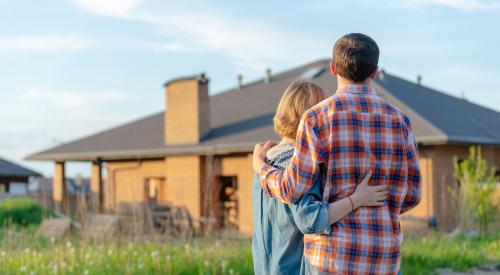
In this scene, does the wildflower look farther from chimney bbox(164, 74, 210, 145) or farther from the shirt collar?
chimney bbox(164, 74, 210, 145)

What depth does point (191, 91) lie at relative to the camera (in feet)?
72.1

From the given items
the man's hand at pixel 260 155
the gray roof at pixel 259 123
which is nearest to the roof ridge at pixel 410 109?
the gray roof at pixel 259 123

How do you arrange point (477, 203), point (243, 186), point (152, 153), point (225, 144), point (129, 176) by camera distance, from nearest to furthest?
point (477, 203)
point (225, 144)
point (243, 186)
point (152, 153)
point (129, 176)

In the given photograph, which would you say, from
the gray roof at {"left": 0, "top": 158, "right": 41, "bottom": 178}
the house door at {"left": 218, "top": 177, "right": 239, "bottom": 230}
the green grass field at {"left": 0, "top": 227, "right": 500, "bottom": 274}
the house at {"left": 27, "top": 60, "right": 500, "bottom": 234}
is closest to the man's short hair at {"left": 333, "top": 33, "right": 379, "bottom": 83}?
the green grass field at {"left": 0, "top": 227, "right": 500, "bottom": 274}

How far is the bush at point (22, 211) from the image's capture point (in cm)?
2086

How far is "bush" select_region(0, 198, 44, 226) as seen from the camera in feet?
68.4

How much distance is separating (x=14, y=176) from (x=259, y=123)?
17.5 metres

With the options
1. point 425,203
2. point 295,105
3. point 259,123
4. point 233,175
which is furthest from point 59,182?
point 295,105

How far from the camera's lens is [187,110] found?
22.2 m

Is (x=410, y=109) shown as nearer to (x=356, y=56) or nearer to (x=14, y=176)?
(x=356, y=56)

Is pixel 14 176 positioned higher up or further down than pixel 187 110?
further down

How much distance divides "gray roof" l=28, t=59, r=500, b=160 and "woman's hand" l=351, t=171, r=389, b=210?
1369 centimetres

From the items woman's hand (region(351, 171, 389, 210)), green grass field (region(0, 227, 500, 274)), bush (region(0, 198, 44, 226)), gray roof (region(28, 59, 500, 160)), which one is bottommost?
green grass field (region(0, 227, 500, 274))

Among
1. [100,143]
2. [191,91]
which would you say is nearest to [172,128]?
[191,91]
